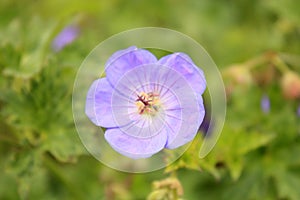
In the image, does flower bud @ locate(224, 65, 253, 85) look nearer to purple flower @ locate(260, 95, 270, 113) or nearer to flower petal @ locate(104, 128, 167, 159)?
purple flower @ locate(260, 95, 270, 113)

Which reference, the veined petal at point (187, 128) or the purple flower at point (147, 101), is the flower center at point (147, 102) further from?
the veined petal at point (187, 128)

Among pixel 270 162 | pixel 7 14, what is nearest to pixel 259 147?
pixel 270 162

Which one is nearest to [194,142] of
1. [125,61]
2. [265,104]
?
[125,61]

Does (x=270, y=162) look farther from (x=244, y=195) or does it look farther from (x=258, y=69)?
(x=258, y=69)

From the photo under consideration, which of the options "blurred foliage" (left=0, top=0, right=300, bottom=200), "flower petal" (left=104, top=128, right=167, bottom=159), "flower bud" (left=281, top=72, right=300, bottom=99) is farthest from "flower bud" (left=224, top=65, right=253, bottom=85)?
"flower petal" (left=104, top=128, right=167, bottom=159)

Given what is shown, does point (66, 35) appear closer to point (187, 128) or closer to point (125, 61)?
point (125, 61)

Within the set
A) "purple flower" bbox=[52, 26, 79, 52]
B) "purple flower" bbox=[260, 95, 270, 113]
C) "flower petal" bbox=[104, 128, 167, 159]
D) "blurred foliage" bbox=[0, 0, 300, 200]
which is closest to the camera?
"flower petal" bbox=[104, 128, 167, 159]
